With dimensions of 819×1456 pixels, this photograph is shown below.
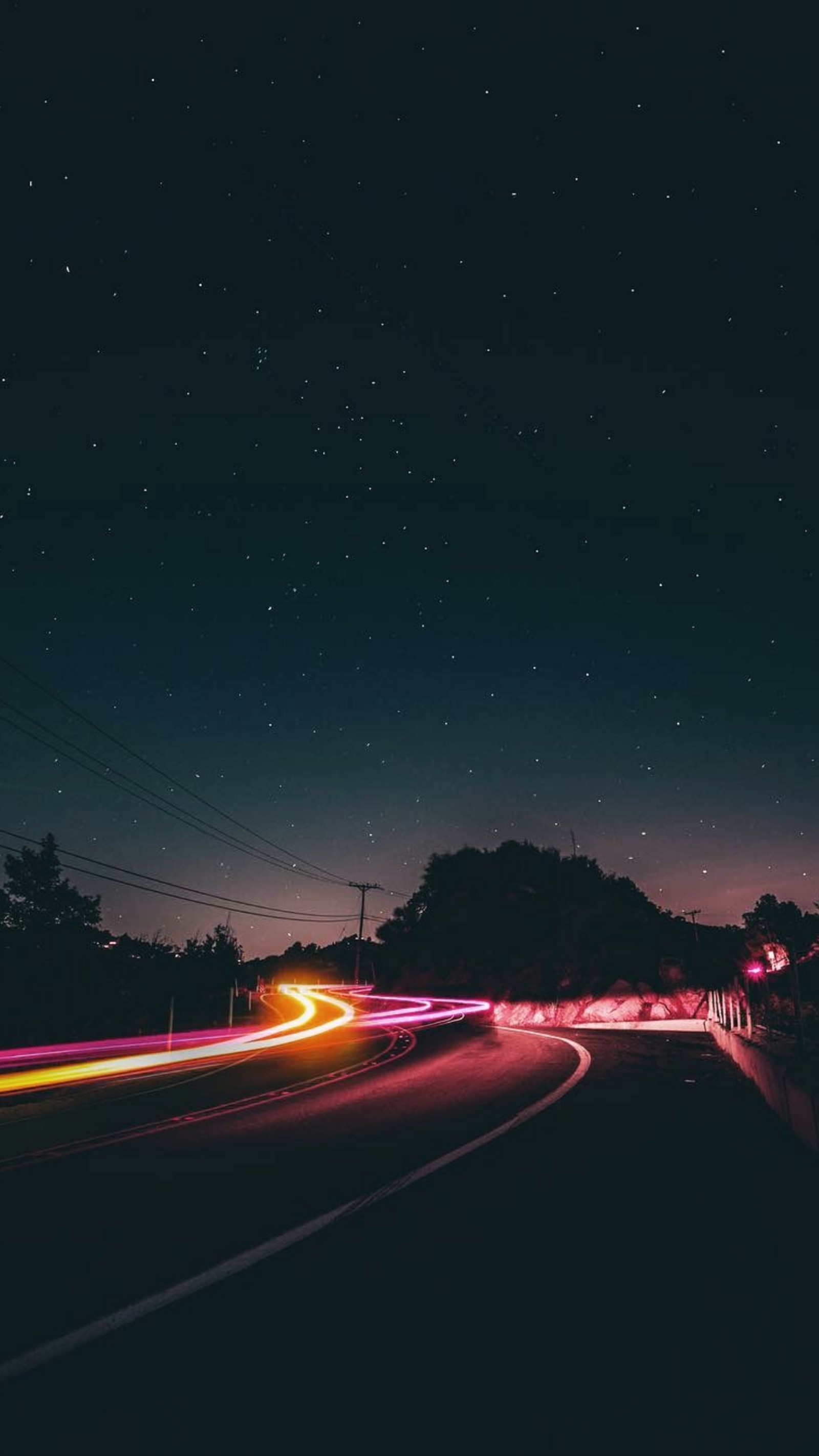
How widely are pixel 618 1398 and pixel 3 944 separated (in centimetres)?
4491

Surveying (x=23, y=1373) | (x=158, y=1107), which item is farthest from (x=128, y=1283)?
(x=158, y=1107)

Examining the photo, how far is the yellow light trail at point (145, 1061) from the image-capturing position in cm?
1694

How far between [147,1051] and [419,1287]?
2257cm

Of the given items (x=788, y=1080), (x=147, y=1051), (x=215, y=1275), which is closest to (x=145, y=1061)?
(x=147, y=1051)

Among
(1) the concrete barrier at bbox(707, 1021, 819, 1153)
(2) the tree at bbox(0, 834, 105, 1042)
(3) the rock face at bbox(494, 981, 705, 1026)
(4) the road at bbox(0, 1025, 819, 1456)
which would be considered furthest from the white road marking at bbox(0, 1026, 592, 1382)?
(3) the rock face at bbox(494, 981, 705, 1026)

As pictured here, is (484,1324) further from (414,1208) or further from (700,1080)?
(700,1080)

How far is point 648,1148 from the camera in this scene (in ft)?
28.1

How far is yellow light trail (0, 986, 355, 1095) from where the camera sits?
1694 centimetres

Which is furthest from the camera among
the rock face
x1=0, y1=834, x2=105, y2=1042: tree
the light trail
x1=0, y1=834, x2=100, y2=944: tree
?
x1=0, y1=834, x2=100, y2=944: tree

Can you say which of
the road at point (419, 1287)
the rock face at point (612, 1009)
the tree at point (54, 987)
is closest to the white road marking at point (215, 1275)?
the road at point (419, 1287)

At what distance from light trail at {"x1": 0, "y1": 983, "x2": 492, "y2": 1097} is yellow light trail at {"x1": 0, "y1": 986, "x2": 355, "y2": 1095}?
0.9 inches

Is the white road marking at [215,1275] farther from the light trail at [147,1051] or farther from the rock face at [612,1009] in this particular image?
the rock face at [612,1009]

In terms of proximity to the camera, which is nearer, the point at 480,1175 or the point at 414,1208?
the point at 414,1208

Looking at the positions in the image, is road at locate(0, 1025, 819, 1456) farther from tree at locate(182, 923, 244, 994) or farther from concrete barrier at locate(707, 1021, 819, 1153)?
tree at locate(182, 923, 244, 994)
